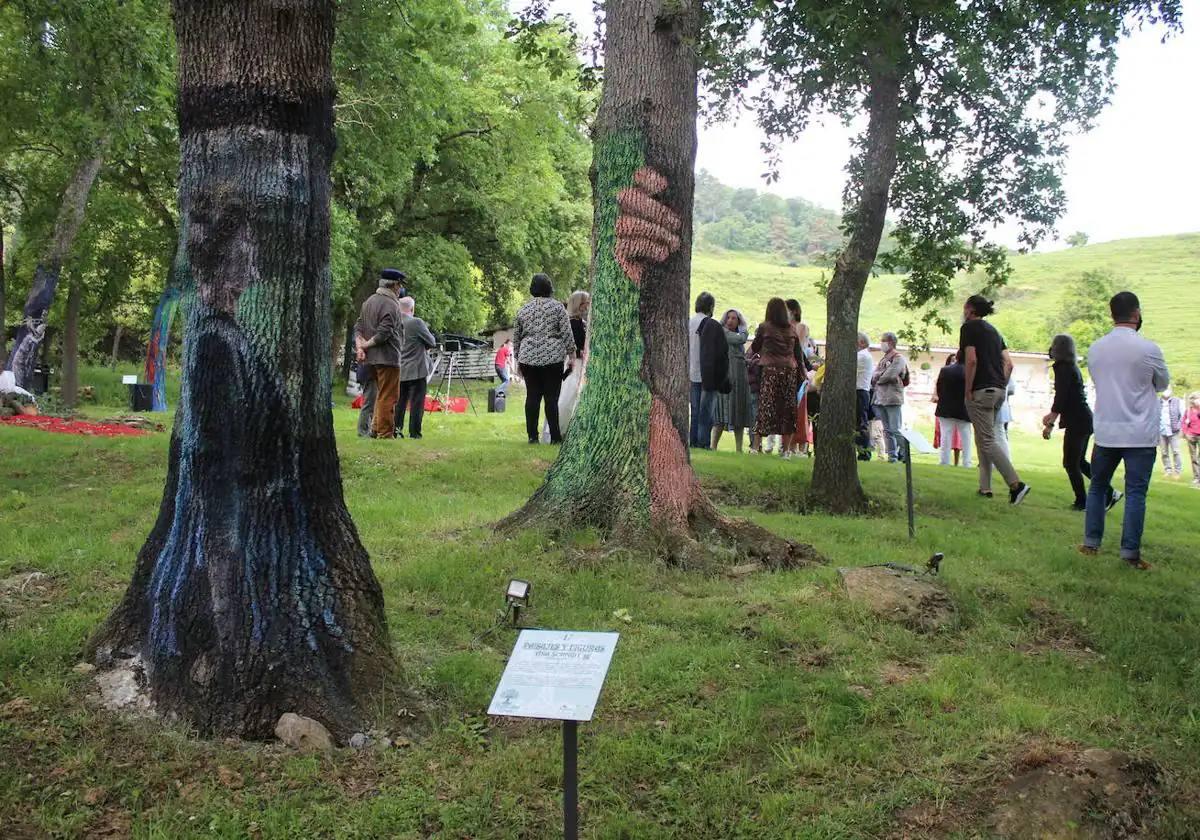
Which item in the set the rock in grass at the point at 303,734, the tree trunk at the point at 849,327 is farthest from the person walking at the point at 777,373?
the rock in grass at the point at 303,734

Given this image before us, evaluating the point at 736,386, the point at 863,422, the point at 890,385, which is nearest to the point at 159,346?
the point at 736,386

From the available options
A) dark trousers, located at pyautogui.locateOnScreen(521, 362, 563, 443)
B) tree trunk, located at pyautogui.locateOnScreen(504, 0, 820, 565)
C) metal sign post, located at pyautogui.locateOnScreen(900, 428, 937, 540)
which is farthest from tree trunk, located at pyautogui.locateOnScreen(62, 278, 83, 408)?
metal sign post, located at pyautogui.locateOnScreen(900, 428, 937, 540)

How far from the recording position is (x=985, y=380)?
10227 millimetres

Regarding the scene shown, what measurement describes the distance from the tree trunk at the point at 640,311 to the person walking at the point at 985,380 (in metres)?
4.46

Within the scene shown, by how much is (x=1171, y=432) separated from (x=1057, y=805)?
1934 cm

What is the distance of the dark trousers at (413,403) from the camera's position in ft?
40.2

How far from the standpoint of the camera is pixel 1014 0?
8.22m

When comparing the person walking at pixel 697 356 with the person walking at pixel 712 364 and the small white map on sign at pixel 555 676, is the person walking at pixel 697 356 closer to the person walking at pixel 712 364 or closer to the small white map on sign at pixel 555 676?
the person walking at pixel 712 364

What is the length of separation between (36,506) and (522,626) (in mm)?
4780

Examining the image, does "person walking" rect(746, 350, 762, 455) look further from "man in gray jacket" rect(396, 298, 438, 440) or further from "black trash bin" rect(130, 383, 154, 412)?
"black trash bin" rect(130, 383, 154, 412)

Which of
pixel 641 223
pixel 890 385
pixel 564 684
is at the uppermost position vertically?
pixel 641 223

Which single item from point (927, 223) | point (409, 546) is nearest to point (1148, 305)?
point (927, 223)

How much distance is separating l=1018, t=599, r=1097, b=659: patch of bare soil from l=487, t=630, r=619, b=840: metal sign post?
3168mm

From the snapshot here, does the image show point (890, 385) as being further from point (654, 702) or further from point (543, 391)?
point (654, 702)
